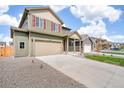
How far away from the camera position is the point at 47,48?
15.7 m

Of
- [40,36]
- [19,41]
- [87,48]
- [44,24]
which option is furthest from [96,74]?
[87,48]

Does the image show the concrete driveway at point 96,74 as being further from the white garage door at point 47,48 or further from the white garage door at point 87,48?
the white garage door at point 87,48

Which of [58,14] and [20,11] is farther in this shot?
[58,14]

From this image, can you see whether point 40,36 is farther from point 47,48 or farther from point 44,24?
point 44,24

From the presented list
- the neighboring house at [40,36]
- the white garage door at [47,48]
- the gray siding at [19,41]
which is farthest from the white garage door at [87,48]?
the gray siding at [19,41]

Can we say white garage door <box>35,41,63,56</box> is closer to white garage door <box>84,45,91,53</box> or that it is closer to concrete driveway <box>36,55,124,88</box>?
concrete driveway <box>36,55,124,88</box>

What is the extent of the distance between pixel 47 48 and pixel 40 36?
179 cm

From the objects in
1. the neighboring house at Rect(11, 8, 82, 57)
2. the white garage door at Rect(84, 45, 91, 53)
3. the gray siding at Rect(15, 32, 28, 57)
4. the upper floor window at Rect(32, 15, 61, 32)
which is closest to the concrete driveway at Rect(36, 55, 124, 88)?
the gray siding at Rect(15, 32, 28, 57)

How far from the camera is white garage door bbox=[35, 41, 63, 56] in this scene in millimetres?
14523

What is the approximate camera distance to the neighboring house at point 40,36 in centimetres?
1329
